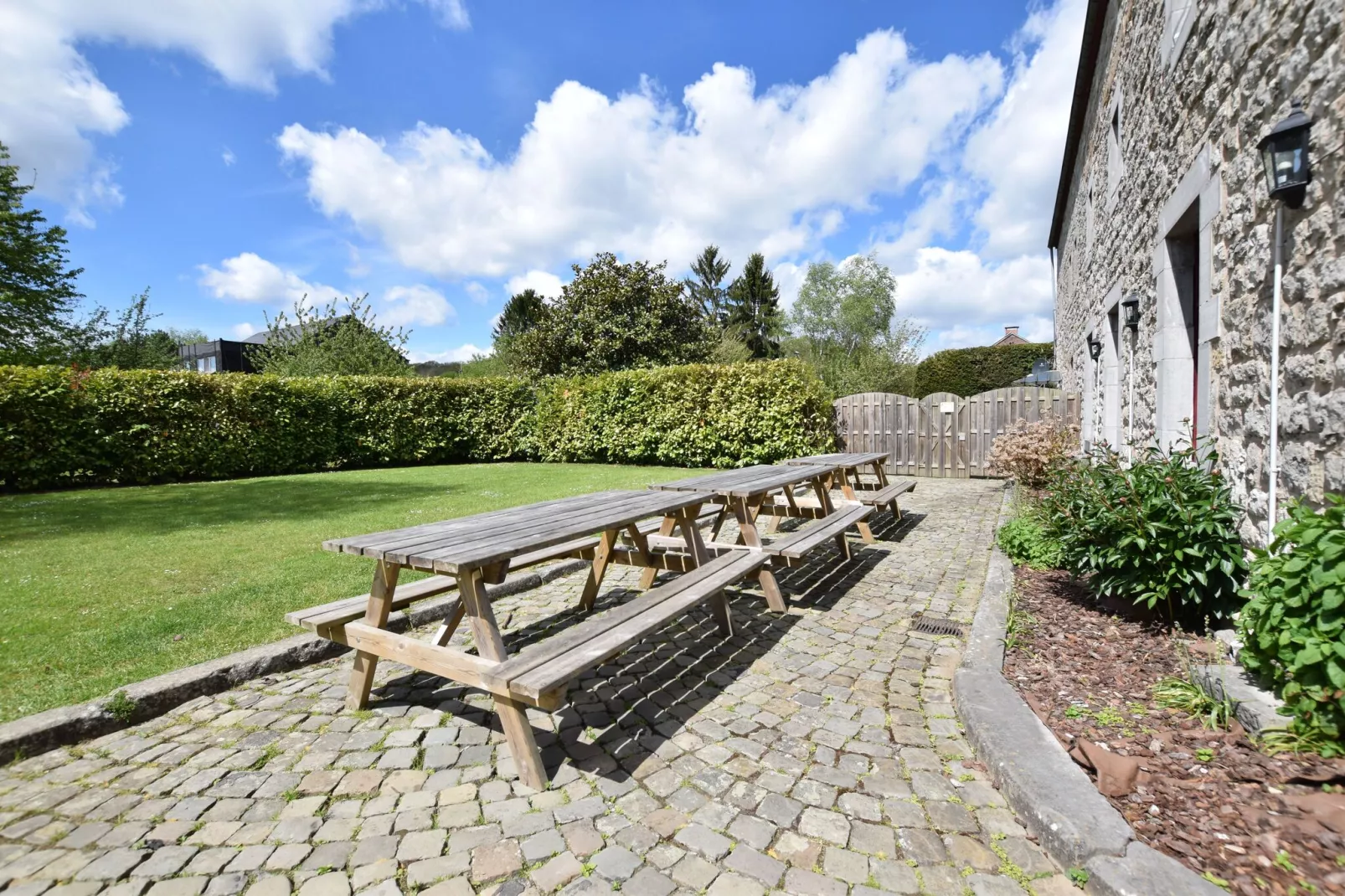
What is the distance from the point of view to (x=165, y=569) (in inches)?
206

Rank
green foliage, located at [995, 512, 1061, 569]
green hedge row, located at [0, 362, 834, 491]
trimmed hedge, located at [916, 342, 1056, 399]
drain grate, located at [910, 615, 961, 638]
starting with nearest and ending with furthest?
drain grate, located at [910, 615, 961, 638], green foliage, located at [995, 512, 1061, 569], green hedge row, located at [0, 362, 834, 491], trimmed hedge, located at [916, 342, 1056, 399]

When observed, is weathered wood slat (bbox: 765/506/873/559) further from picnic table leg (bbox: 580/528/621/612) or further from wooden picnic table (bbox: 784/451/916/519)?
picnic table leg (bbox: 580/528/621/612)

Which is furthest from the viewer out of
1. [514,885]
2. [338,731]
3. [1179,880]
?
[338,731]

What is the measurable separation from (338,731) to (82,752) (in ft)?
3.37

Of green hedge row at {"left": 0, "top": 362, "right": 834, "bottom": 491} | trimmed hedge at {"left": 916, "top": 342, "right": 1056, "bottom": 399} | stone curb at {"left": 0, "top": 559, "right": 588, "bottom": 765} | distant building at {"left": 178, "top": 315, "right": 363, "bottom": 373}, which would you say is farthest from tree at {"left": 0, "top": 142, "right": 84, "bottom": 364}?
trimmed hedge at {"left": 916, "top": 342, "right": 1056, "bottom": 399}

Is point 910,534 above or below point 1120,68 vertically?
below

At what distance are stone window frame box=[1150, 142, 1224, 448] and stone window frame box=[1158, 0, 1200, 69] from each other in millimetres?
940

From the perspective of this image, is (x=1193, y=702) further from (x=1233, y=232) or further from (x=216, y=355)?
(x=216, y=355)

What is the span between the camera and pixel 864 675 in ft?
11.2

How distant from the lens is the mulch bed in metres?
1.77

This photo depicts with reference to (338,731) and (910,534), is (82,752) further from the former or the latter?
(910,534)

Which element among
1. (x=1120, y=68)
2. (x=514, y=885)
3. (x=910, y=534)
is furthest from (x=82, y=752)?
(x=1120, y=68)

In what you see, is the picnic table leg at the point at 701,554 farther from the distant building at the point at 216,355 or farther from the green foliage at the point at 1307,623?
the distant building at the point at 216,355

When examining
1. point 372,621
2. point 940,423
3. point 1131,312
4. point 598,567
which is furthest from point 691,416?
point 372,621
